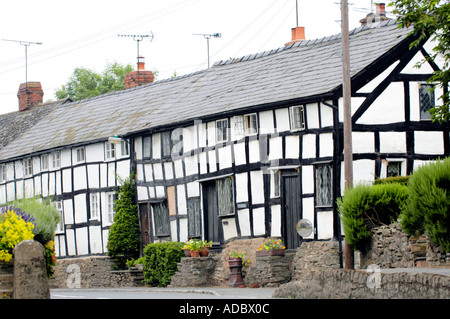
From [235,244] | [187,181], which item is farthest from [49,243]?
[187,181]

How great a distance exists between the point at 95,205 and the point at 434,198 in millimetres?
21687

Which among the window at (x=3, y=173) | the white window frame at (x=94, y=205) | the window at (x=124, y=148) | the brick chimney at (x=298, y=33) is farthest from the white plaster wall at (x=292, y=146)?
the window at (x=3, y=173)

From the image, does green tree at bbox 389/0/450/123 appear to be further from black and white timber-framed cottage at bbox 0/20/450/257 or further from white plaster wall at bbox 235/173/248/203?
white plaster wall at bbox 235/173/248/203

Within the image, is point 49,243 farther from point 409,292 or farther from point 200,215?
point 200,215

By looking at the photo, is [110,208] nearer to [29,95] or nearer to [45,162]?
[45,162]

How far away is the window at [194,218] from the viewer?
3219cm

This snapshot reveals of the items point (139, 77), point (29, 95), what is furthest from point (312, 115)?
point (29, 95)

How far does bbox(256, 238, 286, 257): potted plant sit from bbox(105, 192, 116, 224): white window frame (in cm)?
1103

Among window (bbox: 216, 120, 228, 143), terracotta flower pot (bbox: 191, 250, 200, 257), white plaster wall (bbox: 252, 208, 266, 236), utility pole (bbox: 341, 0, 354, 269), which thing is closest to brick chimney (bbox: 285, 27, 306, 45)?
window (bbox: 216, 120, 228, 143)

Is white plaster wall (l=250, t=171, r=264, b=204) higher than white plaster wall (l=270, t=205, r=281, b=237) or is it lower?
higher

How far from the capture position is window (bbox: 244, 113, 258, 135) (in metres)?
29.7

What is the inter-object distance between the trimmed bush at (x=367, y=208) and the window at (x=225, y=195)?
744 cm

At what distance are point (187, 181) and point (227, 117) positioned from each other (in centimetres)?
338

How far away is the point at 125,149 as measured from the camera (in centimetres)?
3694
